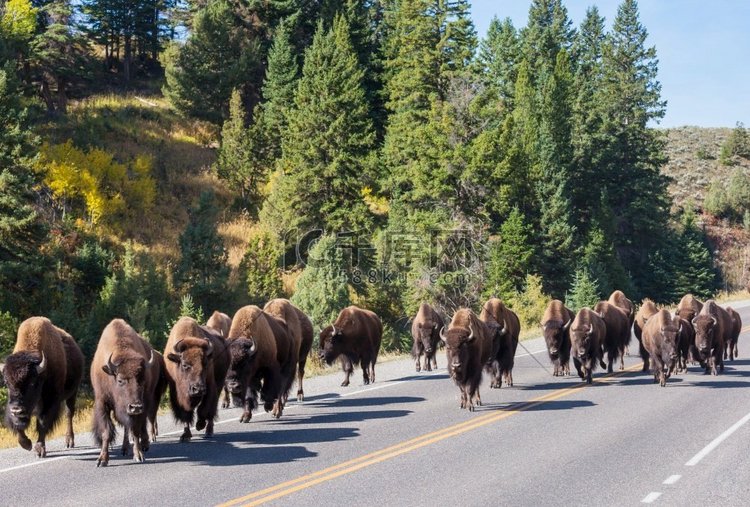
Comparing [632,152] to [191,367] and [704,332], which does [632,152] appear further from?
[191,367]

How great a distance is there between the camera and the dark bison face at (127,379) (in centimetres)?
977

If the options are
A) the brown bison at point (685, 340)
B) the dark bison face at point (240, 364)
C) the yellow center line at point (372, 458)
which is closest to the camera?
the yellow center line at point (372, 458)

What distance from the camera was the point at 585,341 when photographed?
17.5 m

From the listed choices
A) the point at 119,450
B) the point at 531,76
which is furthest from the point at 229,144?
the point at 119,450

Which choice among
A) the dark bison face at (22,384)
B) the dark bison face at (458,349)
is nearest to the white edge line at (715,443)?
the dark bison face at (458,349)

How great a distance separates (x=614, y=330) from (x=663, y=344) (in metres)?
2.84

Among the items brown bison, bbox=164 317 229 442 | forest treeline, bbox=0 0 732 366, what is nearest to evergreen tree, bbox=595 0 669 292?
forest treeline, bbox=0 0 732 366

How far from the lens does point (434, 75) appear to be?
4691cm

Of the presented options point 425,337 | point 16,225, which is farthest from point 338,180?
point 425,337

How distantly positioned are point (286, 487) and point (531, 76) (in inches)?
2649

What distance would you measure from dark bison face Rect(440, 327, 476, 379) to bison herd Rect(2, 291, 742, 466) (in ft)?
0.08

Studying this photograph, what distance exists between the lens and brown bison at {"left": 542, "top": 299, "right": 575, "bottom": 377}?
18297 mm

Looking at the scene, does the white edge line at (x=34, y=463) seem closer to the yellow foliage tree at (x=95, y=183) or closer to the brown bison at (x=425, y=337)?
the brown bison at (x=425, y=337)

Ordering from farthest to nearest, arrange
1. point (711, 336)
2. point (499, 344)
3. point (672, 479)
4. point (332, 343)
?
point (711, 336), point (332, 343), point (499, 344), point (672, 479)
